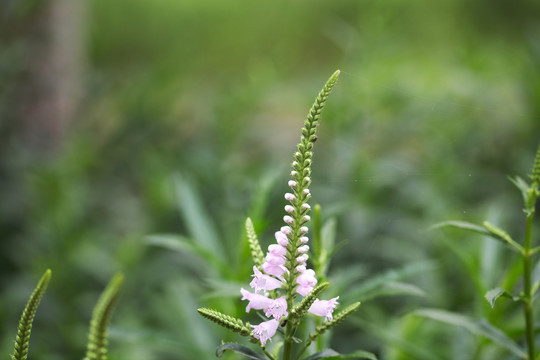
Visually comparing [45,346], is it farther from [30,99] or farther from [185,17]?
[185,17]

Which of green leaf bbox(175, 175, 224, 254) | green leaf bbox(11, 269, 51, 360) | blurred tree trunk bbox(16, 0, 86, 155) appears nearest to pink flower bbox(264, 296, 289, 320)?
green leaf bbox(11, 269, 51, 360)

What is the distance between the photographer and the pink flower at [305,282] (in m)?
0.74

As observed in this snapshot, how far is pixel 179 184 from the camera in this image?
2.01 meters

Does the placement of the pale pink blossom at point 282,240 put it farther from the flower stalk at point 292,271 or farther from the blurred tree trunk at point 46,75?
the blurred tree trunk at point 46,75

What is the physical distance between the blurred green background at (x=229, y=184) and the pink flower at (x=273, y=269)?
1.48 ft

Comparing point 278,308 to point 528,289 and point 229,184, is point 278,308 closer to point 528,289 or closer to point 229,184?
point 528,289

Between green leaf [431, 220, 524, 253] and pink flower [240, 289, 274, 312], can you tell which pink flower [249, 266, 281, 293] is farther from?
green leaf [431, 220, 524, 253]

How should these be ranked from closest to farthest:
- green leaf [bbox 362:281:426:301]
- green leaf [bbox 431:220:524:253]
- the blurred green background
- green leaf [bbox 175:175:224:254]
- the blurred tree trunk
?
green leaf [bbox 431:220:524:253]
green leaf [bbox 362:281:426:301]
green leaf [bbox 175:175:224:254]
the blurred green background
the blurred tree trunk

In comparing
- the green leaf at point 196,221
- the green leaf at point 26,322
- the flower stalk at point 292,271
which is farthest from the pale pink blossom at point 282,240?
the green leaf at point 196,221

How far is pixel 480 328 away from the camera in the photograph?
43.3 inches

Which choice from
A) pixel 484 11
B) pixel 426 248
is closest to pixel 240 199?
pixel 426 248

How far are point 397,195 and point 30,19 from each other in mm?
2714

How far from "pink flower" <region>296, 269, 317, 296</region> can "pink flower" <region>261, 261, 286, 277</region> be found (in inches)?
0.9

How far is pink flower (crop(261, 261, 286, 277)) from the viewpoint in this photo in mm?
749
